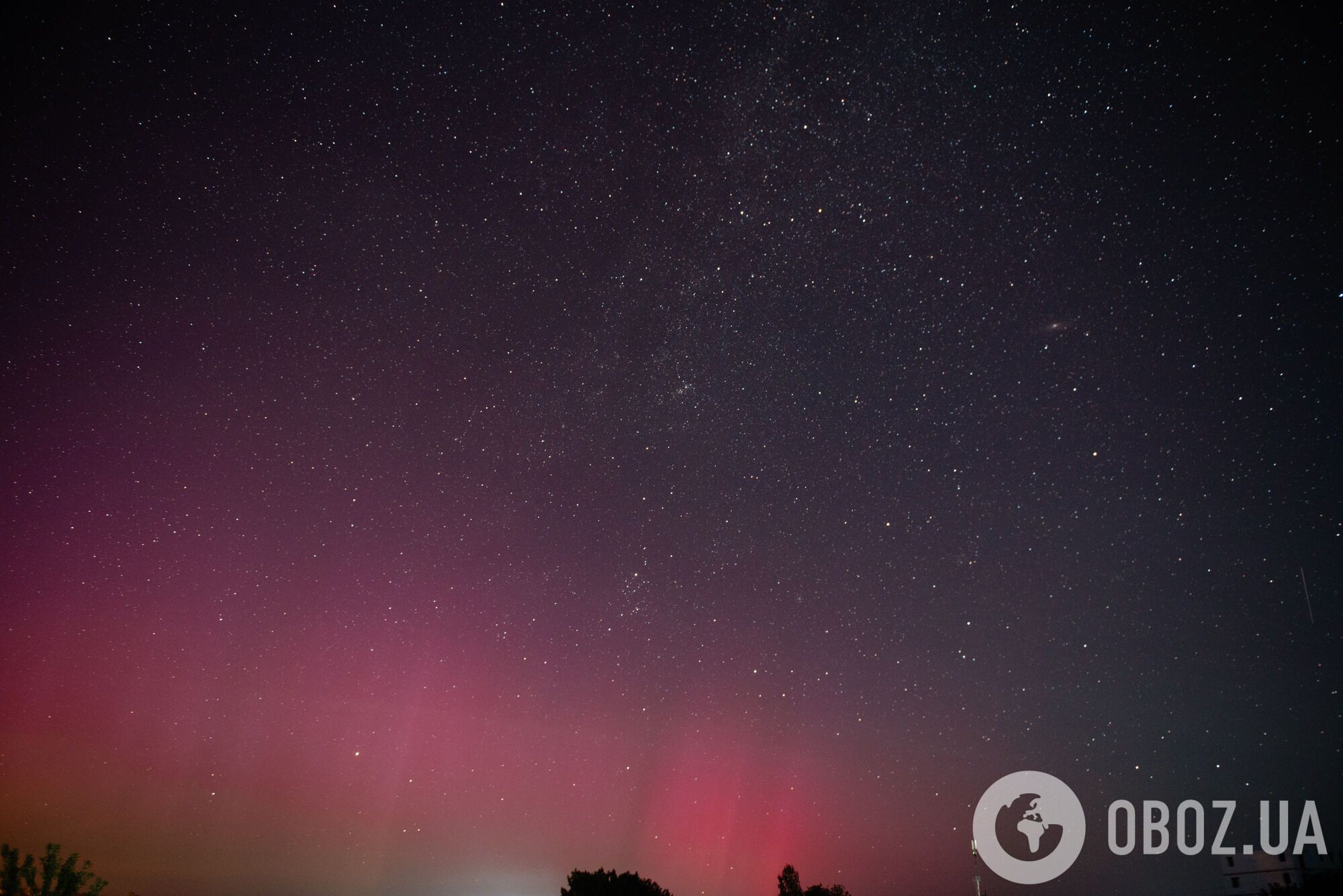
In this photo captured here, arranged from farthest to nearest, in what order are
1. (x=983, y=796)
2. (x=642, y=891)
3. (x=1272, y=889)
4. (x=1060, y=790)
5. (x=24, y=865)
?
1. (x=1272, y=889)
2. (x=1060, y=790)
3. (x=983, y=796)
4. (x=642, y=891)
5. (x=24, y=865)

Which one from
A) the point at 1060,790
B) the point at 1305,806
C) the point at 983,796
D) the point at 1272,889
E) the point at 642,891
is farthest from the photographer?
the point at 1272,889

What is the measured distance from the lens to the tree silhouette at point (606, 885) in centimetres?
2573

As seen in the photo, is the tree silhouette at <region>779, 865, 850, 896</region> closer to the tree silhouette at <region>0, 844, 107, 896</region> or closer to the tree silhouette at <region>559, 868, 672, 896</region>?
the tree silhouette at <region>559, 868, 672, 896</region>

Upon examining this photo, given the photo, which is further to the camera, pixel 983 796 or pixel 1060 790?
pixel 1060 790

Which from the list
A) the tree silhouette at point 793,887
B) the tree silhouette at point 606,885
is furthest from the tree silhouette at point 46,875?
the tree silhouette at point 793,887

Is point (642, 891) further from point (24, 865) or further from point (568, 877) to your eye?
point (24, 865)

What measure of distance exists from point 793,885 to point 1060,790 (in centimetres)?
1491

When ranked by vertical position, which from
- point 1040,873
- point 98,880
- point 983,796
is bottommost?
point 98,880

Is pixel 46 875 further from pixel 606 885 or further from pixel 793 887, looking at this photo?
pixel 793 887

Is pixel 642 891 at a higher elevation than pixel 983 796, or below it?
below

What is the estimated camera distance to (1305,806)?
31.1 m

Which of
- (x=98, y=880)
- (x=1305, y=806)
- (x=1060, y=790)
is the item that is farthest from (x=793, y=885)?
(x=98, y=880)

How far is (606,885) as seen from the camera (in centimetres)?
2609

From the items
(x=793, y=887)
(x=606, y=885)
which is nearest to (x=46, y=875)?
(x=606, y=885)
